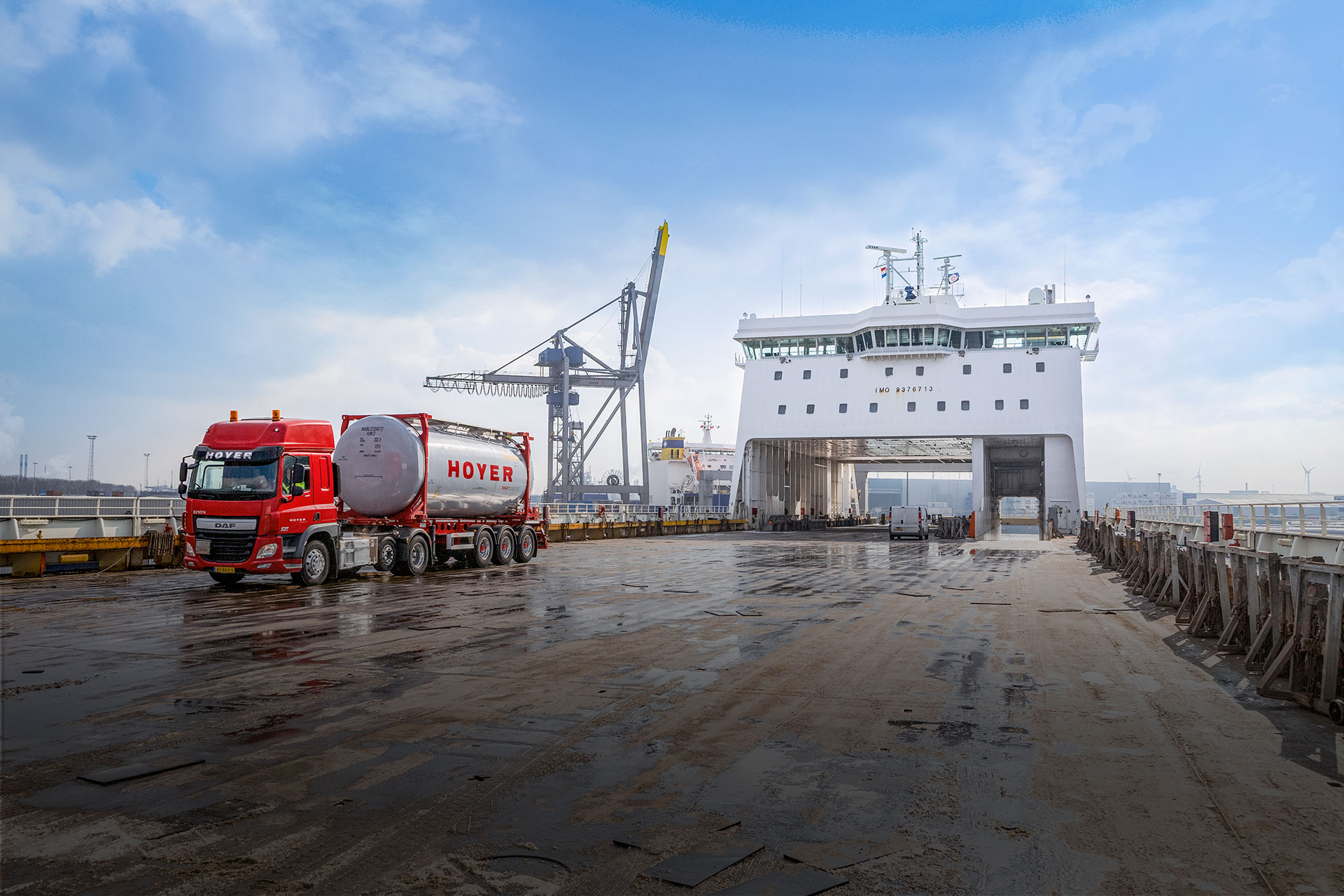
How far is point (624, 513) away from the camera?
4659 cm

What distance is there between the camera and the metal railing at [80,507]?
62.3 ft

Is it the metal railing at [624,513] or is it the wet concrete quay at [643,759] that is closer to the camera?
the wet concrete quay at [643,759]

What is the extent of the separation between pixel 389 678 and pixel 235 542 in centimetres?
1001

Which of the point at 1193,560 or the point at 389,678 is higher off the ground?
the point at 1193,560

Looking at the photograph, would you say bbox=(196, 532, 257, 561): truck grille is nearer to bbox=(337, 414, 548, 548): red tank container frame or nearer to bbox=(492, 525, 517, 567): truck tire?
bbox=(337, 414, 548, 548): red tank container frame

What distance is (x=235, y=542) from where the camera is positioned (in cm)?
1611

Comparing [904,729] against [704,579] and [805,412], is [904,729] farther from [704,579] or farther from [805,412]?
[805,412]

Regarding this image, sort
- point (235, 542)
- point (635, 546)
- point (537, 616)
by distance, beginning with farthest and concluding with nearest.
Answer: point (635, 546)
point (235, 542)
point (537, 616)

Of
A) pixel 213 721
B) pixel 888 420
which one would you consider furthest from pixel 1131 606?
pixel 888 420

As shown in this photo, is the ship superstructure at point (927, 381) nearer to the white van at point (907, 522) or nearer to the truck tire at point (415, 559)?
the white van at point (907, 522)

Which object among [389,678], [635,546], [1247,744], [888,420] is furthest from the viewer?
[888,420]

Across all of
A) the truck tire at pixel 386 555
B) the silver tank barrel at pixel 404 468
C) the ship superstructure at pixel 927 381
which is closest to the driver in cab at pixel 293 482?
the silver tank barrel at pixel 404 468

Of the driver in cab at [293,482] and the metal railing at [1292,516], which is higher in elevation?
the driver in cab at [293,482]

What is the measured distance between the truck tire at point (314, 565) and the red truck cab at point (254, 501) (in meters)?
0.02
